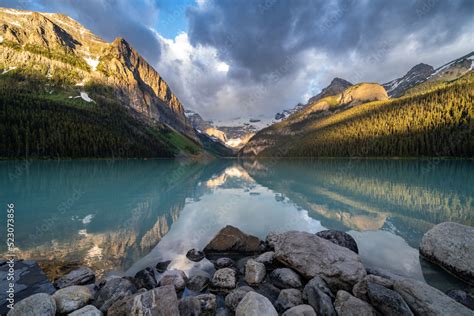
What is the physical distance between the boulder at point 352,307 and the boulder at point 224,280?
12.7 feet

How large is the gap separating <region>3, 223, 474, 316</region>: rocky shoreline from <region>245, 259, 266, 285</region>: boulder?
38mm

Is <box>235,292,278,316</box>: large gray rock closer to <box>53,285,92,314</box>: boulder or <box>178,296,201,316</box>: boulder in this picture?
<box>178,296,201,316</box>: boulder

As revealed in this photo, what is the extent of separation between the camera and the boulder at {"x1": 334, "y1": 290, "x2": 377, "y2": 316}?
22.1ft

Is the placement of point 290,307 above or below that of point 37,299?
below

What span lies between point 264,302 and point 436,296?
17.2 feet

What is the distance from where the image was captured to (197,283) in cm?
920

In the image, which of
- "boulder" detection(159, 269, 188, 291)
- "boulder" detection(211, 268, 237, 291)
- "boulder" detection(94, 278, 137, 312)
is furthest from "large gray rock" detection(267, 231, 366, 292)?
"boulder" detection(94, 278, 137, 312)

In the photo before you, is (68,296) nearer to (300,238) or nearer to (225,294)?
(225,294)

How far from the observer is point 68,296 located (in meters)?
7.46

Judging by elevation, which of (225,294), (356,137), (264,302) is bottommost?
(225,294)

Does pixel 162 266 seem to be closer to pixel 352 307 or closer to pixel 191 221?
pixel 191 221

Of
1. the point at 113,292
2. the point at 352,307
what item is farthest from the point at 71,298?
the point at 352,307

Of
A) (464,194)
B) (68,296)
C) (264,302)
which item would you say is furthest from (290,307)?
(464,194)

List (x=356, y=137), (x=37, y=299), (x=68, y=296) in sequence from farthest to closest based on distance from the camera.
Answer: (x=356, y=137)
(x=68, y=296)
(x=37, y=299)
